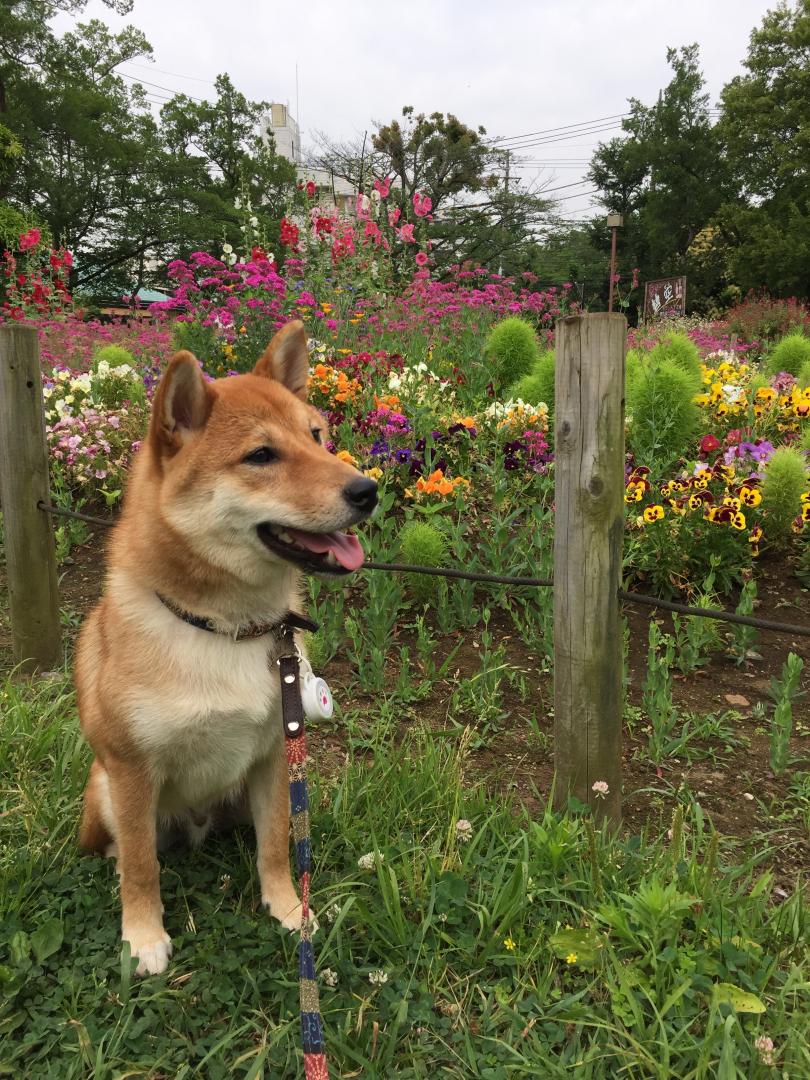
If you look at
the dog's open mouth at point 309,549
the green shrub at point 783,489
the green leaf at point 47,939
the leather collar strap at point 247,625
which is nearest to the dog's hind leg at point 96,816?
the green leaf at point 47,939

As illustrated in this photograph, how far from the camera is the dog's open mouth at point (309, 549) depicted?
168cm

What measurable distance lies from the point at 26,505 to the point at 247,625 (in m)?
2.12

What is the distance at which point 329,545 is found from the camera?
5.57 ft

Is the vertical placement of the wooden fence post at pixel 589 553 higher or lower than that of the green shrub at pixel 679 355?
lower

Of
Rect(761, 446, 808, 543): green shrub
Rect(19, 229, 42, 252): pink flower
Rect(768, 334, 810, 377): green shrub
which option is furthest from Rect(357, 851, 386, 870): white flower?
Rect(19, 229, 42, 252): pink flower

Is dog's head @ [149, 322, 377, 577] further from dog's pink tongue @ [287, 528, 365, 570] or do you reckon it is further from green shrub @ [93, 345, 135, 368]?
green shrub @ [93, 345, 135, 368]

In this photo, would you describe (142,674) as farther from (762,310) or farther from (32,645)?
(762,310)

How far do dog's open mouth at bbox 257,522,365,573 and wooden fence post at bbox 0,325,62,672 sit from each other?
2165 millimetres

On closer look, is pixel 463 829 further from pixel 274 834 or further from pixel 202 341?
pixel 202 341

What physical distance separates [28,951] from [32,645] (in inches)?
78.5

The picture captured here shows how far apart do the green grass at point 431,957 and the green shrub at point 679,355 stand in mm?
4057

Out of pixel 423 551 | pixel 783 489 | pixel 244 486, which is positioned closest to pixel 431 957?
pixel 244 486

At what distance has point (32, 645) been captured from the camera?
349cm

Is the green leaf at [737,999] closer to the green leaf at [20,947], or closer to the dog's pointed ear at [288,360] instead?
the green leaf at [20,947]
